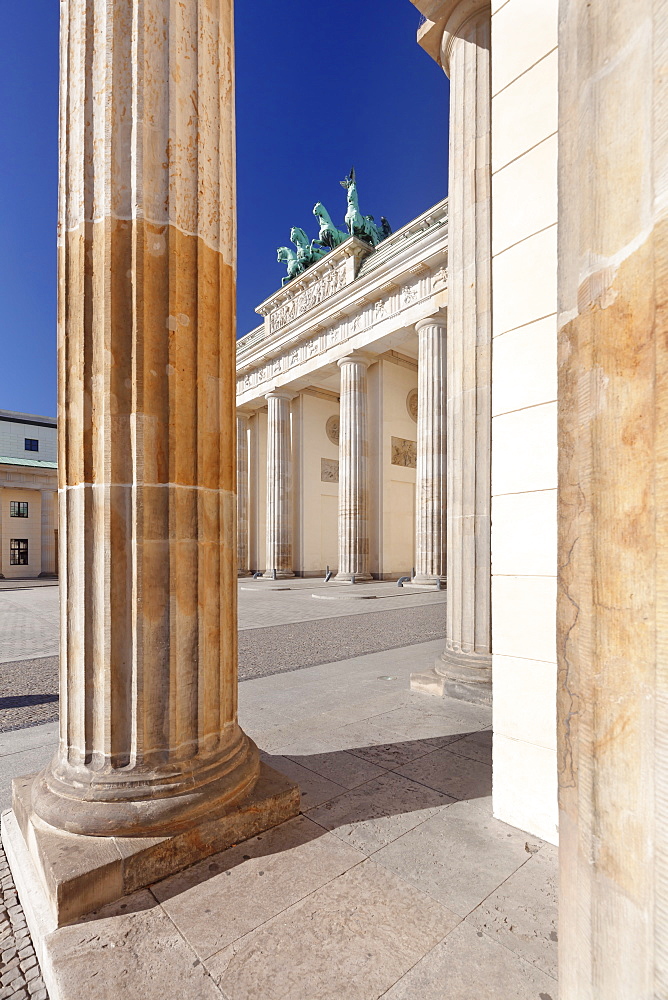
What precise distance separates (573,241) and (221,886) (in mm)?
2626

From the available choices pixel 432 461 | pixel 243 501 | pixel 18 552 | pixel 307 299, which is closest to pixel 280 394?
pixel 307 299

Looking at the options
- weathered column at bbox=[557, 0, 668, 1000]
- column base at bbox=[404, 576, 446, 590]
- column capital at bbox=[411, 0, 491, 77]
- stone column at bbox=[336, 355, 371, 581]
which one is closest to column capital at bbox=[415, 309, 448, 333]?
stone column at bbox=[336, 355, 371, 581]

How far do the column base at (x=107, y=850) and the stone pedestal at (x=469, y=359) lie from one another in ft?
8.76

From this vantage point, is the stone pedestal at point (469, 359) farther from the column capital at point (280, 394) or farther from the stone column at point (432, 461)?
the column capital at point (280, 394)

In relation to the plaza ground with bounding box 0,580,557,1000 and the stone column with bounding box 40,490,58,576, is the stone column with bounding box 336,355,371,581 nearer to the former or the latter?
the plaza ground with bounding box 0,580,557,1000

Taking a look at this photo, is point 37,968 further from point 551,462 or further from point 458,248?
point 458,248

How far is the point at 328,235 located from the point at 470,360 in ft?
94.7

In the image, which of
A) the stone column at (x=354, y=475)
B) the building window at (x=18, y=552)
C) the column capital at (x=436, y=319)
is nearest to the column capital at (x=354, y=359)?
the stone column at (x=354, y=475)

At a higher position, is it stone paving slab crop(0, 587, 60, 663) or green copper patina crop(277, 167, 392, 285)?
green copper patina crop(277, 167, 392, 285)

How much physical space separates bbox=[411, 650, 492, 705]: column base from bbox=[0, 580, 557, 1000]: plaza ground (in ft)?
1.48

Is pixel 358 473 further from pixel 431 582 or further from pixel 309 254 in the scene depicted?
pixel 309 254

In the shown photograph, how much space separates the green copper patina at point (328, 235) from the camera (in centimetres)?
2756

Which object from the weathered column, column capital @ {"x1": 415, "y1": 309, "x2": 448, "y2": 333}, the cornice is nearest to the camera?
the weathered column

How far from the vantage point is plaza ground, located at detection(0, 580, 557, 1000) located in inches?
67.2
